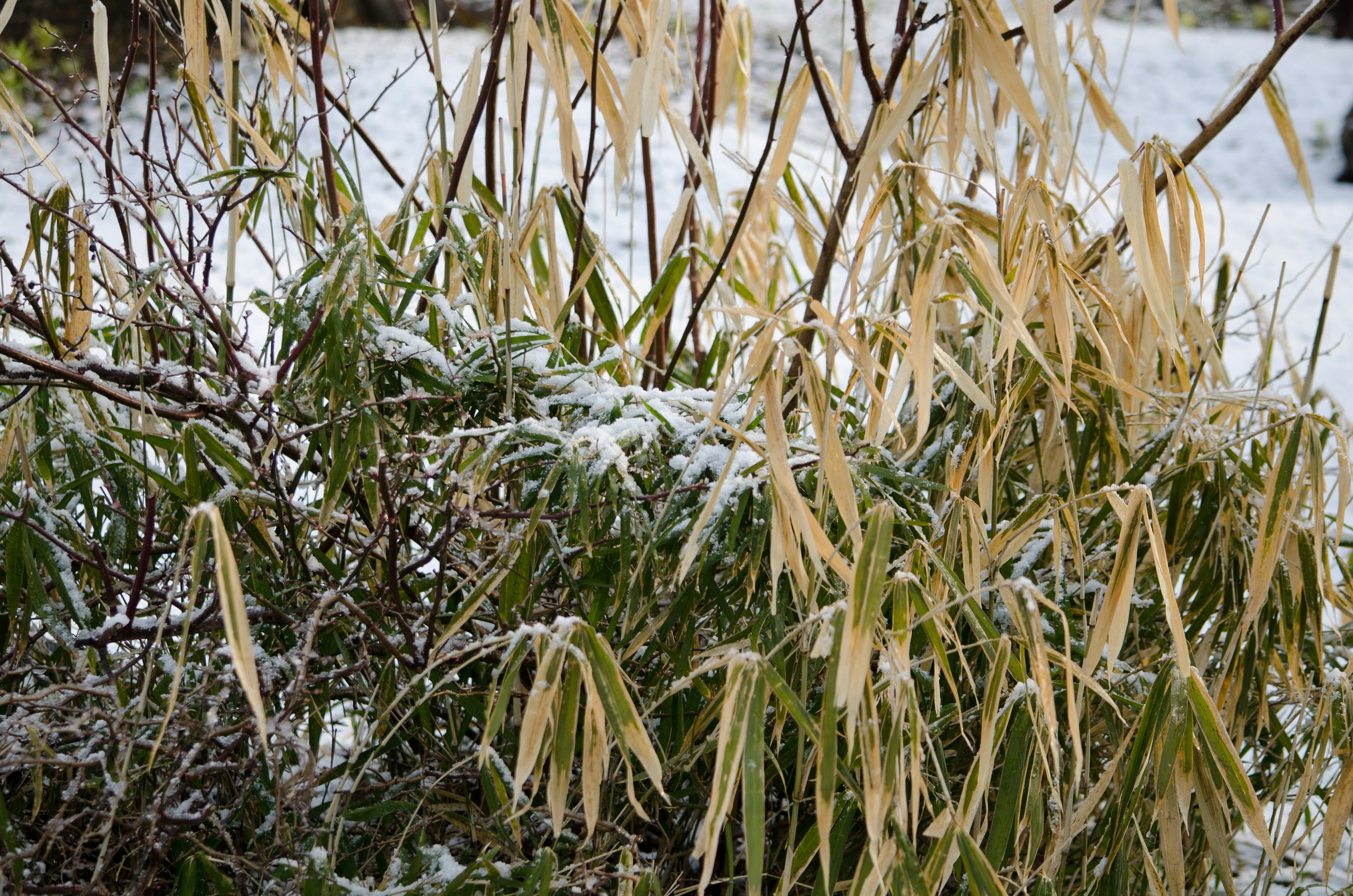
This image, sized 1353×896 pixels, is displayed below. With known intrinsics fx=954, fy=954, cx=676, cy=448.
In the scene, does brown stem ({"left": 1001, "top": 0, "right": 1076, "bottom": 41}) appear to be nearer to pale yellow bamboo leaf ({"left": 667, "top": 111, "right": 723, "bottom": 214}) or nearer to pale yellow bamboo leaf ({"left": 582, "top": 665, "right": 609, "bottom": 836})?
pale yellow bamboo leaf ({"left": 667, "top": 111, "right": 723, "bottom": 214})

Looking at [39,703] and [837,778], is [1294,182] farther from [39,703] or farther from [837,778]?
[39,703]

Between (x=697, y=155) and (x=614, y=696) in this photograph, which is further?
(x=697, y=155)

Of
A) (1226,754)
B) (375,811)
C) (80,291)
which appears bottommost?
(375,811)

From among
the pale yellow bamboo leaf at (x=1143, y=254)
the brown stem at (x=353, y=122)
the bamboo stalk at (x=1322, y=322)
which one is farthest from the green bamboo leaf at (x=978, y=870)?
the brown stem at (x=353, y=122)

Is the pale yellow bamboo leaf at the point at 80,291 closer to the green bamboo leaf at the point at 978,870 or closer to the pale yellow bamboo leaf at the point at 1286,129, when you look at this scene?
the green bamboo leaf at the point at 978,870

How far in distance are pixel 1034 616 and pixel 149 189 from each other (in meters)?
0.79

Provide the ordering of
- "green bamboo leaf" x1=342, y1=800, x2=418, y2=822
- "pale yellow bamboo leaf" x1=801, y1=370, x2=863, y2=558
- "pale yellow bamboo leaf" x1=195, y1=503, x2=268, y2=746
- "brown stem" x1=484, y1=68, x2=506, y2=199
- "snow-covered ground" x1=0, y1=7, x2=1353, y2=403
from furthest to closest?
1. "snow-covered ground" x1=0, y1=7, x2=1353, y2=403
2. "brown stem" x1=484, y1=68, x2=506, y2=199
3. "green bamboo leaf" x1=342, y1=800, x2=418, y2=822
4. "pale yellow bamboo leaf" x1=801, y1=370, x2=863, y2=558
5. "pale yellow bamboo leaf" x1=195, y1=503, x2=268, y2=746

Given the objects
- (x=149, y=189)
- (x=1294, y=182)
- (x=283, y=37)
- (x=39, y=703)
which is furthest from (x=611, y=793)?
(x=1294, y=182)

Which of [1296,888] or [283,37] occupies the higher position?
[283,37]

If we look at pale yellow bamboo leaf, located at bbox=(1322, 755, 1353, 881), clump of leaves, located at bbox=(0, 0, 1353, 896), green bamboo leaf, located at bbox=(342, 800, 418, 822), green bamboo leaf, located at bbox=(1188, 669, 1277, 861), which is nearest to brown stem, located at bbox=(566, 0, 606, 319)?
clump of leaves, located at bbox=(0, 0, 1353, 896)

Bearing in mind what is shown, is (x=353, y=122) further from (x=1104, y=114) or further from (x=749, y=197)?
(x=1104, y=114)

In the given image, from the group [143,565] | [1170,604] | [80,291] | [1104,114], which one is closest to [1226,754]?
[1170,604]

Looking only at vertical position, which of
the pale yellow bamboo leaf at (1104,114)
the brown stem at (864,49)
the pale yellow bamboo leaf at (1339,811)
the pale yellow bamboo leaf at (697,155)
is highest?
the brown stem at (864,49)

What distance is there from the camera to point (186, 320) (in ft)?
3.67
